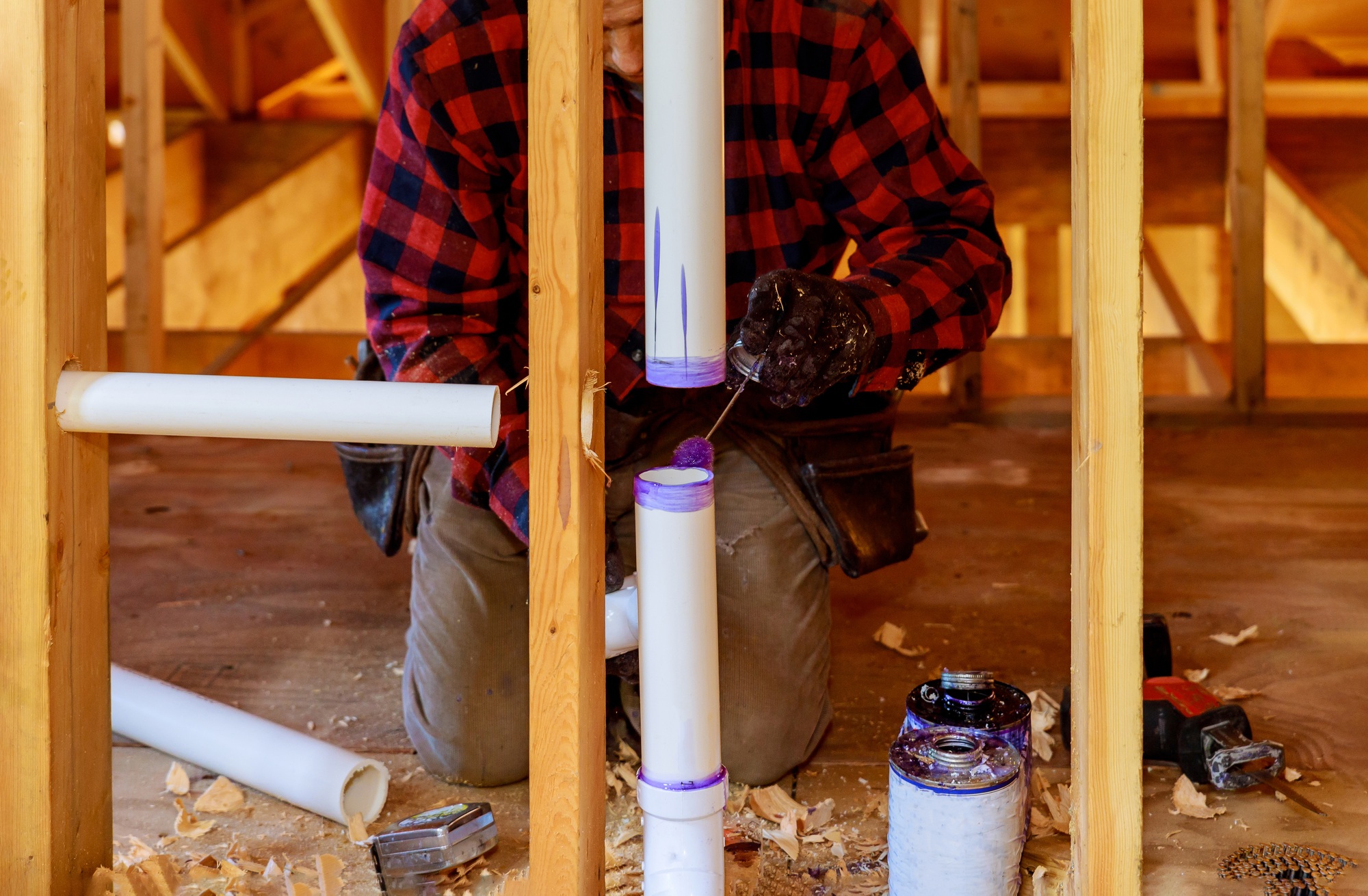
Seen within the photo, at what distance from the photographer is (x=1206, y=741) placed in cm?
132

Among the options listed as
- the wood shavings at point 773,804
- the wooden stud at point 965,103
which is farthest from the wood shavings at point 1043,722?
the wooden stud at point 965,103

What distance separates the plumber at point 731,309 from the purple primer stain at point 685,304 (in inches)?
15.3

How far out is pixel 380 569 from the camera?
2.17 meters

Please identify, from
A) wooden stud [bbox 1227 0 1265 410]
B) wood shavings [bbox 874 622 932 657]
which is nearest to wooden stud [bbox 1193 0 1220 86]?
wooden stud [bbox 1227 0 1265 410]

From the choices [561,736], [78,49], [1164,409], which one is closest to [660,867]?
[561,736]

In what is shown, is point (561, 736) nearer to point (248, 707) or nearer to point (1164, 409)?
point (248, 707)

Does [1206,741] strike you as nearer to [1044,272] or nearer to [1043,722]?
[1043,722]

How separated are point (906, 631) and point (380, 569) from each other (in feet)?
2.95

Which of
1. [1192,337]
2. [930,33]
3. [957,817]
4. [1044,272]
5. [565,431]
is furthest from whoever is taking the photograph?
[1044,272]

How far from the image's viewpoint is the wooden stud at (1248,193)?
3301 millimetres

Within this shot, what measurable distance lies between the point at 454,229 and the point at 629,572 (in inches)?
17.3

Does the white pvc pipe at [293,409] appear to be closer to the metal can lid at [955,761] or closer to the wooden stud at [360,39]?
the metal can lid at [955,761]

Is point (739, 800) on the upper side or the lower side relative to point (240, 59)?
lower

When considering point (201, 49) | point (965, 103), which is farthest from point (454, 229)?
point (201, 49)
